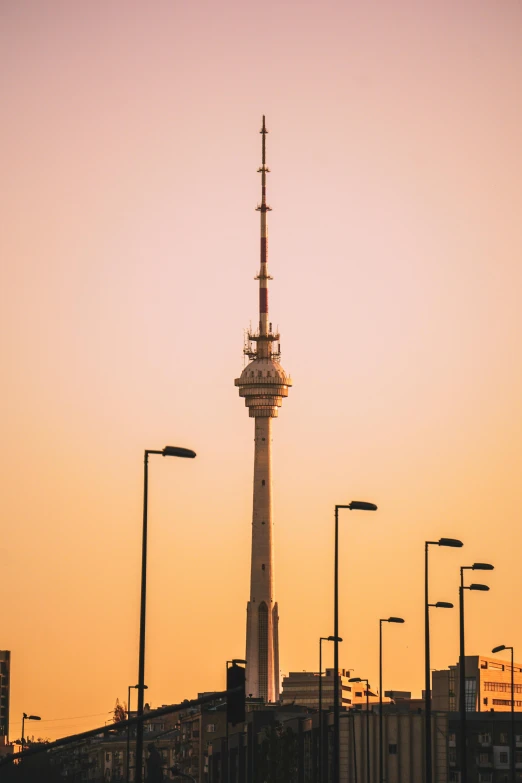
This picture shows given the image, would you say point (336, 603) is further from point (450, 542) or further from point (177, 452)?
point (177, 452)

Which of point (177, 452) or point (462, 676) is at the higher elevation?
point (177, 452)

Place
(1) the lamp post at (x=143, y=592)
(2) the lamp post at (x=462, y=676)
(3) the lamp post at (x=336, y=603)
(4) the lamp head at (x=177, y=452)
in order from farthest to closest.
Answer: (2) the lamp post at (x=462, y=676) → (3) the lamp post at (x=336, y=603) → (4) the lamp head at (x=177, y=452) → (1) the lamp post at (x=143, y=592)

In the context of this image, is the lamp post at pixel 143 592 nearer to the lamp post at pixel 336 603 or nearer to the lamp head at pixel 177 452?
the lamp head at pixel 177 452

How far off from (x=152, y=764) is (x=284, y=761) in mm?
78196

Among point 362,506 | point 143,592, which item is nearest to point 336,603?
point 362,506

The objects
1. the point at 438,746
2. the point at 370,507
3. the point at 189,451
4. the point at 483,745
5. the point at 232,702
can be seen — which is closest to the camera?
the point at 232,702

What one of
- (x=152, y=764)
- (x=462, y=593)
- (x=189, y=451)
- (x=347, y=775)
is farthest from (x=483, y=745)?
(x=189, y=451)

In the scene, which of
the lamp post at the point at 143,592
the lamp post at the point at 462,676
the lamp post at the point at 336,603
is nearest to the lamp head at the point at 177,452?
the lamp post at the point at 143,592

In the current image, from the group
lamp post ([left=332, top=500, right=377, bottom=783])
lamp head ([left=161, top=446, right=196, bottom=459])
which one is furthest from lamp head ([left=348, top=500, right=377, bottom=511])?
lamp head ([left=161, top=446, right=196, bottom=459])

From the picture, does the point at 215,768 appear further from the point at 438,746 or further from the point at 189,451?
the point at 189,451

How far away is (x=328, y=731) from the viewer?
128 metres

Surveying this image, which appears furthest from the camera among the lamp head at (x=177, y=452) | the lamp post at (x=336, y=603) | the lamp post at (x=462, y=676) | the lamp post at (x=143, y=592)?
the lamp post at (x=462, y=676)

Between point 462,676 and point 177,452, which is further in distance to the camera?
point 462,676

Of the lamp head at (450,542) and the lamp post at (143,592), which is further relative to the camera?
the lamp head at (450,542)
